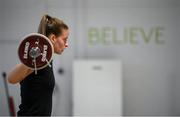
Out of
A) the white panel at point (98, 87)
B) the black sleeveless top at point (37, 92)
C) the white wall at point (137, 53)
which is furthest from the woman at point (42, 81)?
the white panel at point (98, 87)

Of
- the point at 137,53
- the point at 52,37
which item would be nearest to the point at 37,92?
the point at 52,37

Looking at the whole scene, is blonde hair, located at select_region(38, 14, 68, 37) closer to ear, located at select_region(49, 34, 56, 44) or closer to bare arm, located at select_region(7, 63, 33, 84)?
ear, located at select_region(49, 34, 56, 44)

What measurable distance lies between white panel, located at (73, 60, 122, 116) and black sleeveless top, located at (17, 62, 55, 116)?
1.52 meters

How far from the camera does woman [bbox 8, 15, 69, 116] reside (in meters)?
0.90

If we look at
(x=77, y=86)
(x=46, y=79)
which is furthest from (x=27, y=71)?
(x=77, y=86)

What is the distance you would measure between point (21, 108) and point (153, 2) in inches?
72.1

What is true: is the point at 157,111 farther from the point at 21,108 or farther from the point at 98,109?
the point at 21,108

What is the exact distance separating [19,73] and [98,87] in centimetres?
162

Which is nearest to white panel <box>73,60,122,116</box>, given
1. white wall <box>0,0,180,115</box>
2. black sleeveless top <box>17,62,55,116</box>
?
white wall <box>0,0,180,115</box>

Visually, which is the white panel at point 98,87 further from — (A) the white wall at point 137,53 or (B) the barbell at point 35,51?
(B) the barbell at point 35,51

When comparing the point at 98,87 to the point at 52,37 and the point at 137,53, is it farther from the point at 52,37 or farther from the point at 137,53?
the point at 52,37

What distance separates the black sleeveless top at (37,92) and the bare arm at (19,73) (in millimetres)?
21

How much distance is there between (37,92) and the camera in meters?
0.90

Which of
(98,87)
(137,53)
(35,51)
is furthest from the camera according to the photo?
(137,53)
